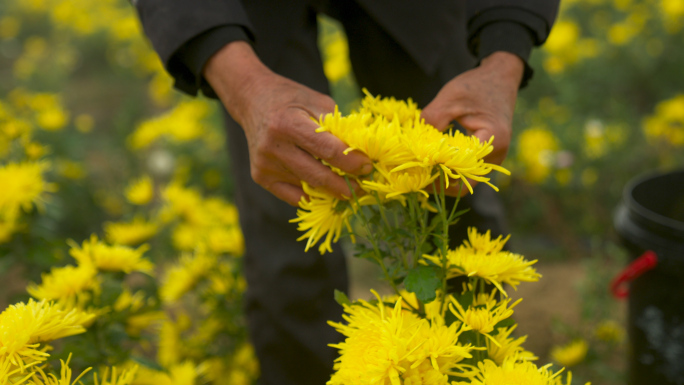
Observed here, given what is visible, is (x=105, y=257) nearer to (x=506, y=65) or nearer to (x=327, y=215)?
(x=327, y=215)

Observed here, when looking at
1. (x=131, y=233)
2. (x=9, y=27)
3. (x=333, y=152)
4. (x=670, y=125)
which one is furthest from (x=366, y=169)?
(x=9, y=27)

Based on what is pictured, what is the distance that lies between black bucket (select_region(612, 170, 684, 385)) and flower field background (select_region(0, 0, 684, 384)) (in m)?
0.21

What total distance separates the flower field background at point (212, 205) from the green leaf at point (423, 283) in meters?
0.50

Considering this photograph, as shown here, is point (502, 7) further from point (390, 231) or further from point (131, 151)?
point (131, 151)

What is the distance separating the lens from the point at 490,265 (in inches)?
28.3

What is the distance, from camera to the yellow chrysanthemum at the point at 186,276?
5.22 feet

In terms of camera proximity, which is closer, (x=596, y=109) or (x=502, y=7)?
(x=502, y=7)

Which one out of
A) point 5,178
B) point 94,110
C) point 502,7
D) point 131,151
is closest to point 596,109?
point 502,7

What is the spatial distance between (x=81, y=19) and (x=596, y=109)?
5253 millimetres

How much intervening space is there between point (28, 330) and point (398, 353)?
19.8 inches

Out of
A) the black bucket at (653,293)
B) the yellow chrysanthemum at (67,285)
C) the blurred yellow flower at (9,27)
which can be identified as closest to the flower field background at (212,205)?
the yellow chrysanthemum at (67,285)

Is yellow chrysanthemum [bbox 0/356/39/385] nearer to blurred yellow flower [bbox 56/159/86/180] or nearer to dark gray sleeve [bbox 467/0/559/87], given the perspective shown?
Answer: dark gray sleeve [bbox 467/0/559/87]

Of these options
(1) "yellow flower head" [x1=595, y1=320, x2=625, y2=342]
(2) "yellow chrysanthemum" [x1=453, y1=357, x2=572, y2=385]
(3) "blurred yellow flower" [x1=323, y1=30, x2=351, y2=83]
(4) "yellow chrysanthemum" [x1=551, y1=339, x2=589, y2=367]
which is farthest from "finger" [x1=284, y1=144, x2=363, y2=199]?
(3) "blurred yellow flower" [x1=323, y1=30, x2=351, y2=83]

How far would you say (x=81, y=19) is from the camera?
5660 millimetres
